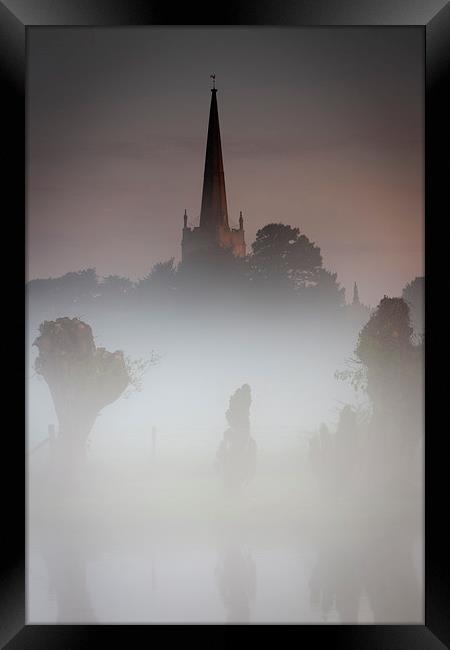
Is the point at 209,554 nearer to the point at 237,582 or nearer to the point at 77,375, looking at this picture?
the point at 237,582

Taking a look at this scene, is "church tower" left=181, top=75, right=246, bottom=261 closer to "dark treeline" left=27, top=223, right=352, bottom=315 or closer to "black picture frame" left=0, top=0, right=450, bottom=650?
"dark treeline" left=27, top=223, right=352, bottom=315

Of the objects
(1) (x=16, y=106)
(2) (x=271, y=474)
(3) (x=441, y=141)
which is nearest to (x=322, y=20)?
(3) (x=441, y=141)

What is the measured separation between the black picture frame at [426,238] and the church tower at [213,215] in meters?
0.34

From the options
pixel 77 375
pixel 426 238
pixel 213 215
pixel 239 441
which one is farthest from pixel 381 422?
pixel 77 375

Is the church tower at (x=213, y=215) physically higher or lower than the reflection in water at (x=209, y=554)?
higher

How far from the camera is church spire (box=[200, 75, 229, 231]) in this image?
2062 millimetres

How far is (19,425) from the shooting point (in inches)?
75.7

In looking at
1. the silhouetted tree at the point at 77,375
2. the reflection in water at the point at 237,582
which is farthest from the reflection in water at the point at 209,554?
the silhouetted tree at the point at 77,375

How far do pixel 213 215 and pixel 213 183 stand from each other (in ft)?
0.33

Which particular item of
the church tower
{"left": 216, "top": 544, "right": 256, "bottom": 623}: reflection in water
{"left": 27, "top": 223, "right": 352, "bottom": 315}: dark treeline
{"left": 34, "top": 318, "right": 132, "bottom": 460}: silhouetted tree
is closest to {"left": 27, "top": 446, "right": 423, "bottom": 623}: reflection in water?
{"left": 216, "top": 544, "right": 256, "bottom": 623}: reflection in water

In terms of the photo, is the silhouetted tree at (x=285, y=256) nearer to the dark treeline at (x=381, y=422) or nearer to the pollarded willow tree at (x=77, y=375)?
the dark treeline at (x=381, y=422)

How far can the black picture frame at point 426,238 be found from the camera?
5.94 ft

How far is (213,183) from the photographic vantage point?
6.77 ft

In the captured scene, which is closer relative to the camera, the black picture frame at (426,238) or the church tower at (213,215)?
the black picture frame at (426,238)
